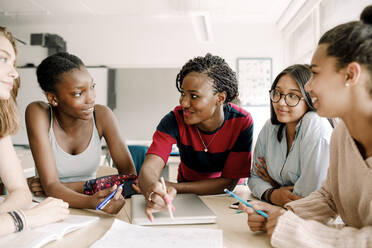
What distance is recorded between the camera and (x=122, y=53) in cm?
513

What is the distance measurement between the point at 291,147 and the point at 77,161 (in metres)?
1.03

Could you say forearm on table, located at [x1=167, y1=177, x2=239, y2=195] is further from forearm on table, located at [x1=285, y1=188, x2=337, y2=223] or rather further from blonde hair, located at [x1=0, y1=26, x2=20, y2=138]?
blonde hair, located at [x1=0, y1=26, x2=20, y2=138]

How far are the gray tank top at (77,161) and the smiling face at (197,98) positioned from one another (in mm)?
521

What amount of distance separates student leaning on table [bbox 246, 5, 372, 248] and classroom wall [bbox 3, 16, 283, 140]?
4.20 meters

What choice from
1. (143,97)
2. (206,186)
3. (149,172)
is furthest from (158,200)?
(143,97)

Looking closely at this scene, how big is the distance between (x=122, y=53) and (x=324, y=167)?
441 cm

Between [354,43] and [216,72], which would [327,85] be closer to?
[354,43]

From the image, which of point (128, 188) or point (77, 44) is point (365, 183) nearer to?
point (128, 188)

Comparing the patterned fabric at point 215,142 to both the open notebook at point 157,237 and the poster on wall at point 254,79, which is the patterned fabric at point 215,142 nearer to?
the open notebook at point 157,237

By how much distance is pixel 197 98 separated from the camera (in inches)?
57.8

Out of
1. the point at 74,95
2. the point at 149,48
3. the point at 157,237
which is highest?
the point at 149,48

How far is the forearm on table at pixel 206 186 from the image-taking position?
1448 millimetres

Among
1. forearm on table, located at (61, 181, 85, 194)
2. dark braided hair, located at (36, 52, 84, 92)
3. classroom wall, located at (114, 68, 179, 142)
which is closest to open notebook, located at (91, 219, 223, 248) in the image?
forearm on table, located at (61, 181, 85, 194)

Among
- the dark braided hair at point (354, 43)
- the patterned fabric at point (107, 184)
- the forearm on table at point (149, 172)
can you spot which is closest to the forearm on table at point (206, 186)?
the forearm on table at point (149, 172)
